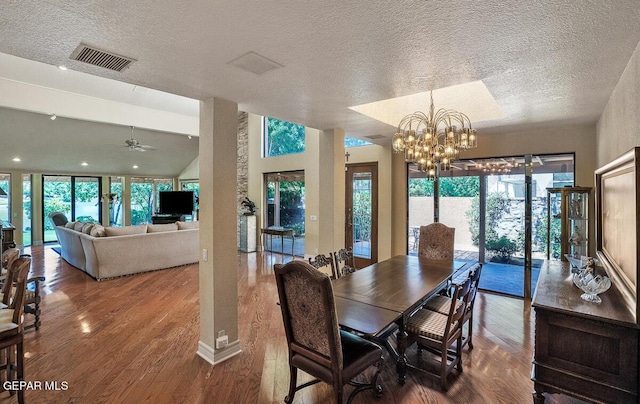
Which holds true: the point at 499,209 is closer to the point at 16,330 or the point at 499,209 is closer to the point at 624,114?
the point at 624,114

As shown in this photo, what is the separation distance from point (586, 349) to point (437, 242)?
8.08 feet

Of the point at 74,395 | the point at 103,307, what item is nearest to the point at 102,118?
the point at 103,307

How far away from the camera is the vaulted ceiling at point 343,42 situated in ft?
5.08

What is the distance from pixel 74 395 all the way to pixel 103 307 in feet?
7.21

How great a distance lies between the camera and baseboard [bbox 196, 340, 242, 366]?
2.90m

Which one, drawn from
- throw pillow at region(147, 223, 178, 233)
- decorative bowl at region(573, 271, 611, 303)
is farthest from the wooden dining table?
throw pillow at region(147, 223, 178, 233)

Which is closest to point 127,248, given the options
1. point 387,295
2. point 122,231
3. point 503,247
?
point 122,231

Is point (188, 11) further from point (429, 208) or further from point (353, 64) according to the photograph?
point (429, 208)

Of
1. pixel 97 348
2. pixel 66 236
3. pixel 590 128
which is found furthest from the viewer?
pixel 66 236

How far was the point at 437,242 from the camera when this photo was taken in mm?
4344

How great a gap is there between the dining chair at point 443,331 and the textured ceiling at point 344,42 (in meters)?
1.74

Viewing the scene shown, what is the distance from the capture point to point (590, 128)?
4.22 meters

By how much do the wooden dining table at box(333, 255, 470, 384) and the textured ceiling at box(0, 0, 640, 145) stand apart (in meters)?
1.80

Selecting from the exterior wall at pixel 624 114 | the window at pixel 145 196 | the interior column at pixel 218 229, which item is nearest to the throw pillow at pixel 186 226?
the interior column at pixel 218 229
